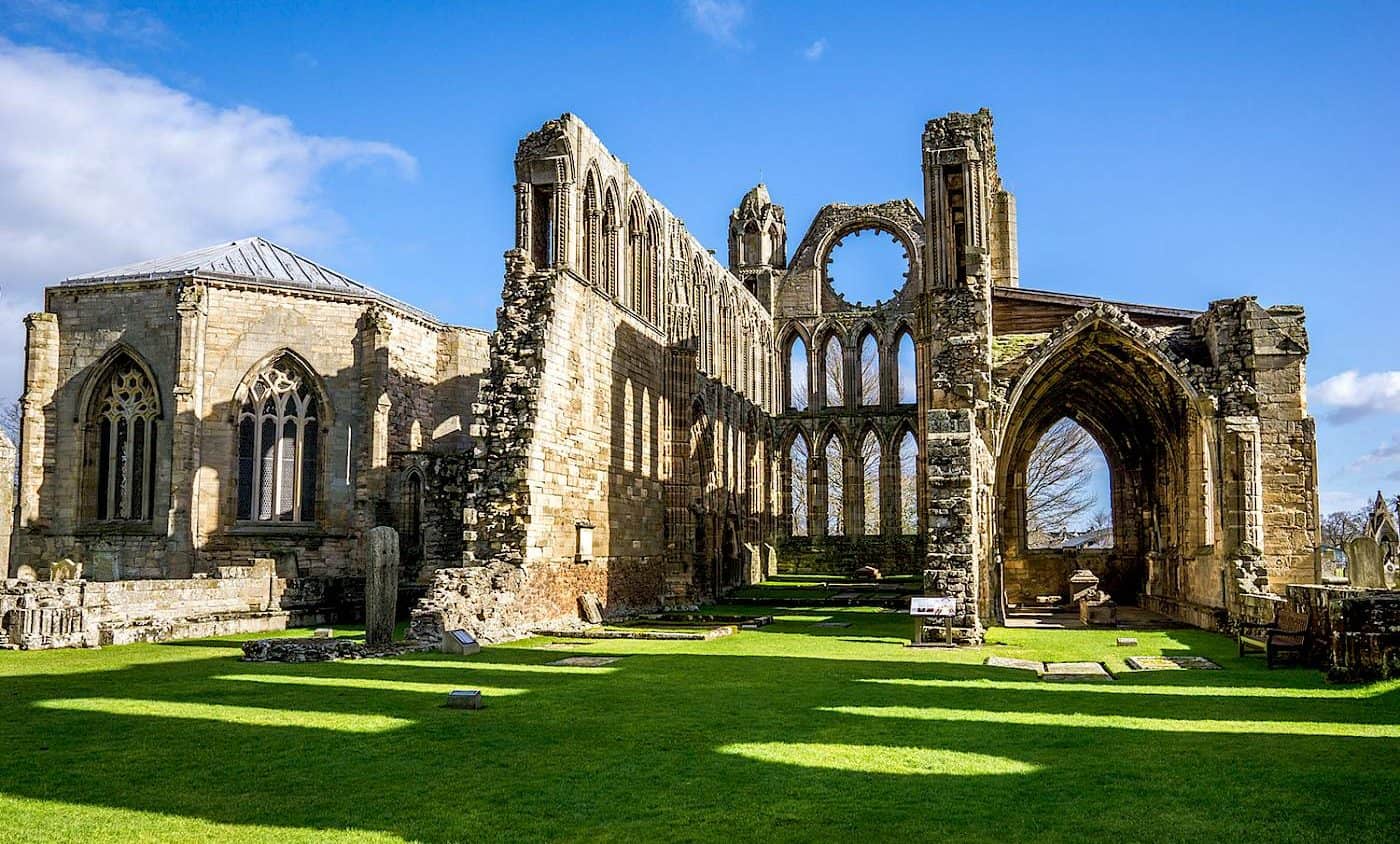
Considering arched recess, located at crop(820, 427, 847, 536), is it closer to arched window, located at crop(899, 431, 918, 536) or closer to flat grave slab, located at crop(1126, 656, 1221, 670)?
arched window, located at crop(899, 431, 918, 536)

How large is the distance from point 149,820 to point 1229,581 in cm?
1877

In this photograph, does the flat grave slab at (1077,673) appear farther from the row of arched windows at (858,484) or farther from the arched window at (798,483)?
the arched window at (798,483)

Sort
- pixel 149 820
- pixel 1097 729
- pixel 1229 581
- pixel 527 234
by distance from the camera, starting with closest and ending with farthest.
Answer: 1. pixel 149 820
2. pixel 1097 729
3. pixel 1229 581
4. pixel 527 234

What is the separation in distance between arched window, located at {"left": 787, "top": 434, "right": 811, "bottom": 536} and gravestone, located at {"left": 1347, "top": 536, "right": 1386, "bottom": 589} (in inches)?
1090

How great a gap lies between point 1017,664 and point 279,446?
19.3 m

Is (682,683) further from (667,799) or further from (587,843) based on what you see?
(587,843)

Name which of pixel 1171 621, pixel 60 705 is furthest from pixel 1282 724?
pixel 1171 621

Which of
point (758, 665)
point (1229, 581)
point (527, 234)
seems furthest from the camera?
point (527, 234)

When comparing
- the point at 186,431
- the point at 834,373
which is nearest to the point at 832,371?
the point at 834,373

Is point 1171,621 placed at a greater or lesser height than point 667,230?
lesser

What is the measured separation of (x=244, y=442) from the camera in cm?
2733

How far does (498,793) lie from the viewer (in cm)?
704

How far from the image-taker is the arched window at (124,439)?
27.2 metres

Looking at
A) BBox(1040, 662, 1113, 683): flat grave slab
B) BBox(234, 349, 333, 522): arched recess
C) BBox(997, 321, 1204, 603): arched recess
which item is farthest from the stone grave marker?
BBox(1040, 662, 1113, 683): flat grave slab
